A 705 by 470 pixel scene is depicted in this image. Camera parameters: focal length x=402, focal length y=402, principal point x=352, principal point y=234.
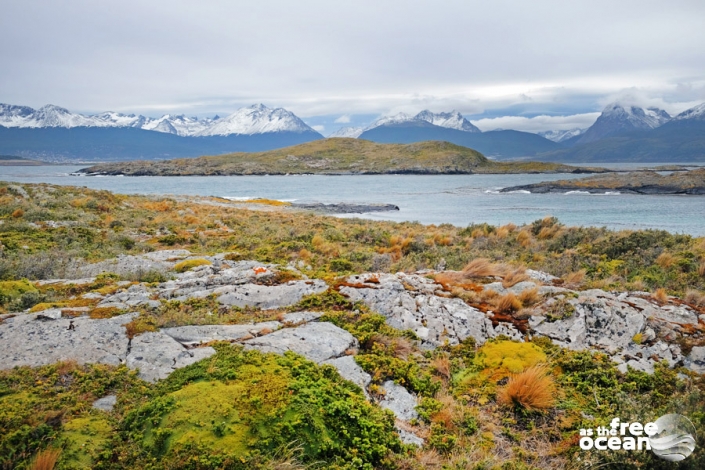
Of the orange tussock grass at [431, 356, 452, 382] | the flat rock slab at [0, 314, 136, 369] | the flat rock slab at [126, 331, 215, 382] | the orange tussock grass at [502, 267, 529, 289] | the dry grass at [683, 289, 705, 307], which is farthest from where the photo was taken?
the orange tussock grass at [502, 267, 529, 289]

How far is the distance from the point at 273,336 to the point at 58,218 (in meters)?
18.0

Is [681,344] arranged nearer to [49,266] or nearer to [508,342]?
[508,342]

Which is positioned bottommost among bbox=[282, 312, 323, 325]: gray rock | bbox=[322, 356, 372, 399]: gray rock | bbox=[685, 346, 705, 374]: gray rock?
bbox=[685, 346, 705, 374]: gray rock

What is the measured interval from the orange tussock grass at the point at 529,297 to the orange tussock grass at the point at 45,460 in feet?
27.5

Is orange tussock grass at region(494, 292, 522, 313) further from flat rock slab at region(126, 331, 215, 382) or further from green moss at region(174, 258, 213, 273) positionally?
green moss at region(174, 258, 213, 273)

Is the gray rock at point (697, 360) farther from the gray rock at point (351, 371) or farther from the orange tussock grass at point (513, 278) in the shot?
the gray rock at point (351, 371)

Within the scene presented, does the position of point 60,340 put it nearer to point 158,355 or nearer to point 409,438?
point 158,355

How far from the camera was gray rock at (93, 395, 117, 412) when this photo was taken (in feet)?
15.3

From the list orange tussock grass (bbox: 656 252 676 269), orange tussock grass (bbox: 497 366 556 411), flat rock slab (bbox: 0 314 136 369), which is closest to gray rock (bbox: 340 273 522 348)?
orange tussock grass (bbox: 497 366 556 411)

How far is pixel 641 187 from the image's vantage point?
78.2 metres

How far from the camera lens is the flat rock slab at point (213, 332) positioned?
6457 millimetres

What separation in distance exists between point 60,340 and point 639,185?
Answer: 313ft

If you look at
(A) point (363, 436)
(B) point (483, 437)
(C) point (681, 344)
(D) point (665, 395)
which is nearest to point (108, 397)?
(A) point (363, 436)

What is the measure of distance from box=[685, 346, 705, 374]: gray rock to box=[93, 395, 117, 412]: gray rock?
873cm
